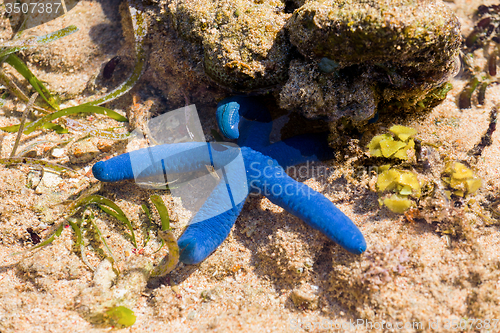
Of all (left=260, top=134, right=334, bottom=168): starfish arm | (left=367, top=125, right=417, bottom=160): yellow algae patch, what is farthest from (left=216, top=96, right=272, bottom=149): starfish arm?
(left=367, top=125, right=417, bottom=160): yellow algae patch

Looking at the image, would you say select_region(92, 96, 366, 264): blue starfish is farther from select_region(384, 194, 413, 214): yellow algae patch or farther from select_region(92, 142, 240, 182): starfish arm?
select_region(384, 194, 413, 214): yellow algae patch

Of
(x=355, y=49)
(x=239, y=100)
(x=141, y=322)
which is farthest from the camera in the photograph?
(x=239, y=100)

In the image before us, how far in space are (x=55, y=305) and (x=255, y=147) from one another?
2.39 m

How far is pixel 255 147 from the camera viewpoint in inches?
120

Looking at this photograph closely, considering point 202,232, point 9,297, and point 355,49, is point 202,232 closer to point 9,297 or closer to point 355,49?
point 9,297

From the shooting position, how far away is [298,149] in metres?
3.03

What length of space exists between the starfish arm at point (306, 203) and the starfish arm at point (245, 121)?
196mm

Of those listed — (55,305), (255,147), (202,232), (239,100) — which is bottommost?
(55,305)

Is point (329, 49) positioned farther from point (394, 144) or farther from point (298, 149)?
point (394, 144)

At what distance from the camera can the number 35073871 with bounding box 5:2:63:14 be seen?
443 centimetres

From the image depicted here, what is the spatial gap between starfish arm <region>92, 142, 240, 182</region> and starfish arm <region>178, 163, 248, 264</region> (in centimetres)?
21

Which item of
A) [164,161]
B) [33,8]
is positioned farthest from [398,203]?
[33,8]

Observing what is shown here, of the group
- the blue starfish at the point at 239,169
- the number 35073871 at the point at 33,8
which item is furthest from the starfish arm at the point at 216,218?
the number 35073871 at the point at 33,8

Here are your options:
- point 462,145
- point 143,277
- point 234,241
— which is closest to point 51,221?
point 143,277
